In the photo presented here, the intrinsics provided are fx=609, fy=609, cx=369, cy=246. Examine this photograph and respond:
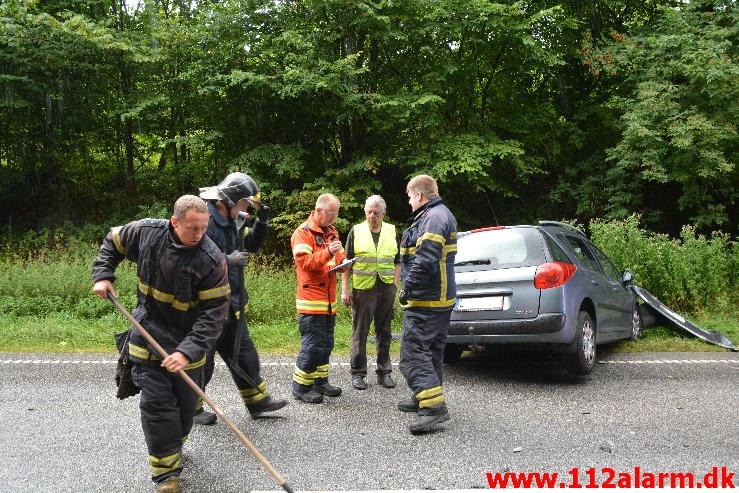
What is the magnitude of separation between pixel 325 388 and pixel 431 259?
5.91 ft

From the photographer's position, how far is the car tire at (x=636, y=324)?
324 inches

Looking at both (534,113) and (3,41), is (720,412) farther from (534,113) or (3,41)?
(3,41)

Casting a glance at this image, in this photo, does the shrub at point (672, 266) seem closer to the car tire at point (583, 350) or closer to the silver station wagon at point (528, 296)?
the silver station wagon at point (528, 296)

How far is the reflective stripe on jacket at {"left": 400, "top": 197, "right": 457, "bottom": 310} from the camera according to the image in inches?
195

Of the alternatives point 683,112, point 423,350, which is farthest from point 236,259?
point 683,112

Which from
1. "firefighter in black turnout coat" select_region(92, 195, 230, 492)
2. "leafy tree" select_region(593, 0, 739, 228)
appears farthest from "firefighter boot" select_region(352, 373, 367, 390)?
"leafy tree" select_region(593, 0, 739, 228)

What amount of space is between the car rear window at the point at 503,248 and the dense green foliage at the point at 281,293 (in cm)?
278

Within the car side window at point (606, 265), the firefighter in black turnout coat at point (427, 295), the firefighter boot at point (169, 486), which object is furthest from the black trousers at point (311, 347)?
the car side window at point (606, 265)

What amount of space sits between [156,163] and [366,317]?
1521cm

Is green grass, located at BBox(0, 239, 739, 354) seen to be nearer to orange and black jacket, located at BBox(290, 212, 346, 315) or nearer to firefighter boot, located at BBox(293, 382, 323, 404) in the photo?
firefighter boot, located at BBox(293, 382, 323, 404)

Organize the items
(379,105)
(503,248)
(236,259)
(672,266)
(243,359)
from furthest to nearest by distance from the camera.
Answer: (379,105) → (672,266) → (503,248) → (243,359) → (236,259)

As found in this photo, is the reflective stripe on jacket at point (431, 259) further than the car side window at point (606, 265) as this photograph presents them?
No

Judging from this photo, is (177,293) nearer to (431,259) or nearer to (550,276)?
(431,259)

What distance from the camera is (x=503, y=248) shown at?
21.5ft
